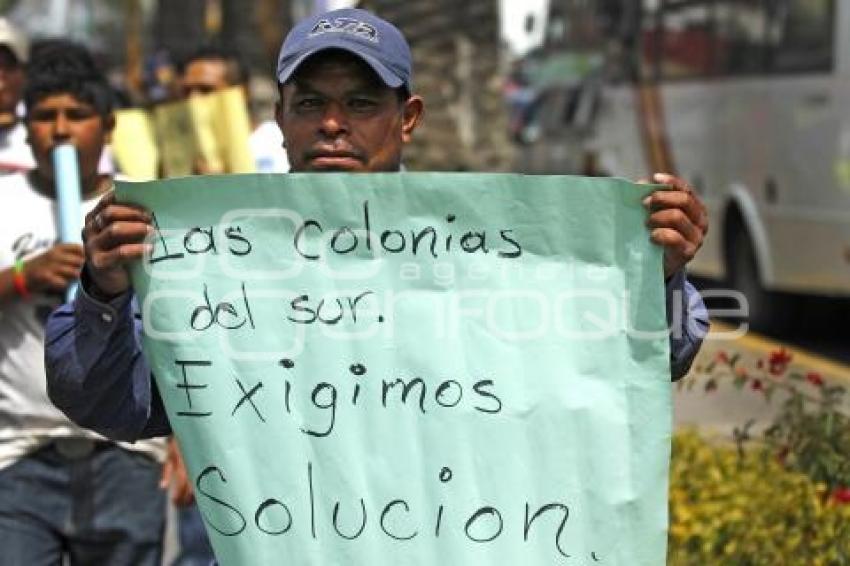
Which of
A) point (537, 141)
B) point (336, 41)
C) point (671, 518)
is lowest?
point (537, 141)

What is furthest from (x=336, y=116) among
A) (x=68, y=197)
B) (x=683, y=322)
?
(x=68, y=197)

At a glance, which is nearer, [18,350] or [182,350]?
[182,350]

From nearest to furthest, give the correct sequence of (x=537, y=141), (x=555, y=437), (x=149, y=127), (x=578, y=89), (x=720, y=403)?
(x=555, y=437), (x=149, y=127), (x=720, y=403), (x=578, y=89), (x=537, y=141)

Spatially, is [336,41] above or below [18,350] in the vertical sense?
above

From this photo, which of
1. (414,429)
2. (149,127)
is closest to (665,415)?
(414,429)

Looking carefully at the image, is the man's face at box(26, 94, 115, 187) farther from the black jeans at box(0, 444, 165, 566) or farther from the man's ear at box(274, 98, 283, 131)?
the man's ear at box(274, 98, 283, 131)

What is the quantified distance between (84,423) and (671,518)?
9.89ft

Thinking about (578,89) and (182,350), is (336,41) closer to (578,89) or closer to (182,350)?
(182,350)

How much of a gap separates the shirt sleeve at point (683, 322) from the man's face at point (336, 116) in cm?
53

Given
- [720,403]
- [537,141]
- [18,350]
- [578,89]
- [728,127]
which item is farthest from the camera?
[537,141]

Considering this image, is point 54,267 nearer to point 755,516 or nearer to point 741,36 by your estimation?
point 755,516

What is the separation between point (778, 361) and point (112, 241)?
2985 mm

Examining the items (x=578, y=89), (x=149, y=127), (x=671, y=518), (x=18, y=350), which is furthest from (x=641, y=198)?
(x=578, y=89)

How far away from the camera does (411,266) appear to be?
3107 mm
